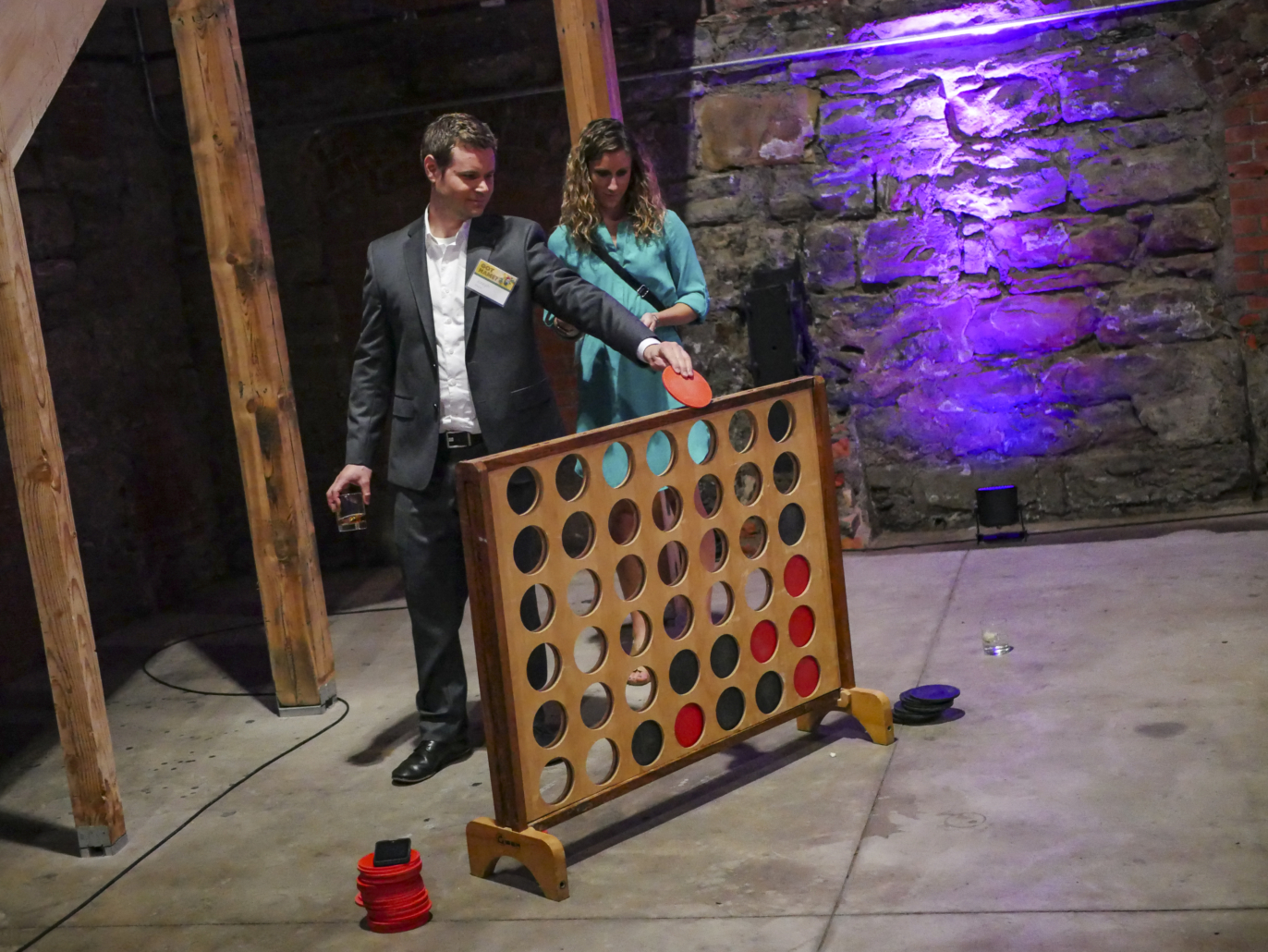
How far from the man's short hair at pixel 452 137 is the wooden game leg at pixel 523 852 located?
162 centimetres

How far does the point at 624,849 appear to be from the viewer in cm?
317

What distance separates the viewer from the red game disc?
3.26 meters

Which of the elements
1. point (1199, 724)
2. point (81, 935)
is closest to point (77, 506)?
point (81, 935)

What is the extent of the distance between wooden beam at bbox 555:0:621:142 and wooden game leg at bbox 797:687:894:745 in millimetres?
2009

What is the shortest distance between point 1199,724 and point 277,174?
455 cm

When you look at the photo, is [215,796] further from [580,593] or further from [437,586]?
[580,593]

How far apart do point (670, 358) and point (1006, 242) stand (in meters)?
2.58

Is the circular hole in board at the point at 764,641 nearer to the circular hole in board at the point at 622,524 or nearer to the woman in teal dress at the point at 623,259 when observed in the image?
the woman in teal dress at the point at 623,259

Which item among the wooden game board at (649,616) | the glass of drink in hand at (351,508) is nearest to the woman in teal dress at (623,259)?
the wooden game board at (649,616)

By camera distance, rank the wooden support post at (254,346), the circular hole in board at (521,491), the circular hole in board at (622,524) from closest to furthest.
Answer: the circular hole in board at (521,491) < the wooden support post at (254,346) < the circular hole in board at (622,524)

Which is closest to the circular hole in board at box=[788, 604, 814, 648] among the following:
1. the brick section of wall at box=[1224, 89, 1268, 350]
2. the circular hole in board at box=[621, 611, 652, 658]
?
the circular hole in board at box=[621, 611, 652, 658]

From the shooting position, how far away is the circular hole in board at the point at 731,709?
3.46 meters

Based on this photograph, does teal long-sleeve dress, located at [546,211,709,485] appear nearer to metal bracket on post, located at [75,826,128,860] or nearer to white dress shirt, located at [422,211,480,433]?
white dress shirt, located at [422,211,480,433]

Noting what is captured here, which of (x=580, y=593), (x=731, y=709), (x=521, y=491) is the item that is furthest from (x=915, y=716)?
(x=580, y=593)
